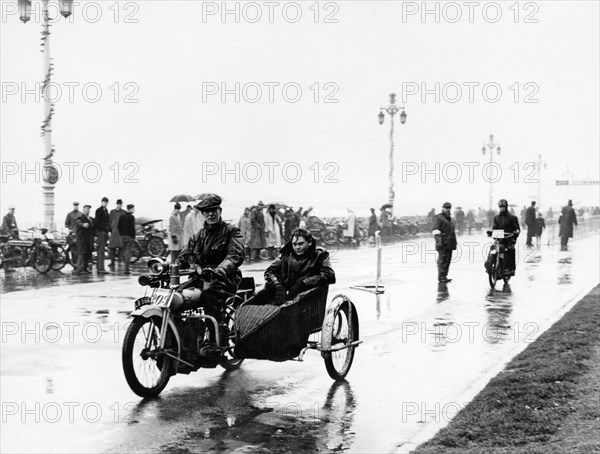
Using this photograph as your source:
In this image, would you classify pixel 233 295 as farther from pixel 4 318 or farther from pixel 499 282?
pixel 499 282

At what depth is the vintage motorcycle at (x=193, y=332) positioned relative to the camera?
7.18m

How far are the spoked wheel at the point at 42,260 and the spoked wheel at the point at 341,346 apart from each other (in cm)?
1378

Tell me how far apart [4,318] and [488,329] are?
23.9 feet

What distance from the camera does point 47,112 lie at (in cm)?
2472

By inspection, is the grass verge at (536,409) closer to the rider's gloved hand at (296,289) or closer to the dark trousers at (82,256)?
the rider's gloved hand at (296,289)

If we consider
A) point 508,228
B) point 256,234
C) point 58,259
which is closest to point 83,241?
point 58,259

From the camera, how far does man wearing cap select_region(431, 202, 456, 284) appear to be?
18.5m

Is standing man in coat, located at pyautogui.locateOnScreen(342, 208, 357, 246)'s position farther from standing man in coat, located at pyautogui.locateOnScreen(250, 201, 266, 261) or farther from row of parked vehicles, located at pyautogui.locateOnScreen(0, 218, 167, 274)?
row of parked vehicles, located at pyautogui.locateOnScreen(0, 218, 167, 274)

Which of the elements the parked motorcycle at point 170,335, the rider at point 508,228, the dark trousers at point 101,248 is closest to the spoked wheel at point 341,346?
the parked motorcycle at point 170,335

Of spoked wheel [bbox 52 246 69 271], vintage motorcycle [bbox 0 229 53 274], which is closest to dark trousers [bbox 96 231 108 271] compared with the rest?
spoked wheel [bbox 52 246 69 271]

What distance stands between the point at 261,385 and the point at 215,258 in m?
1.34

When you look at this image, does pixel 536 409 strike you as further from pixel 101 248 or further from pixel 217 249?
pixel 101 248

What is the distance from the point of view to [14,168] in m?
28.2

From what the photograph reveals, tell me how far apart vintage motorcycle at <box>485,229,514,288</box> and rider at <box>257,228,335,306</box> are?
9.55 meters
